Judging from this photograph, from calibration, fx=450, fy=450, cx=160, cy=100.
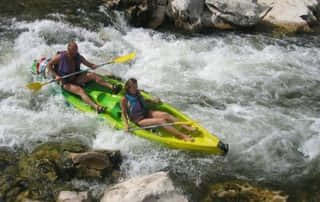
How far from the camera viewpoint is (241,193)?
230 inches

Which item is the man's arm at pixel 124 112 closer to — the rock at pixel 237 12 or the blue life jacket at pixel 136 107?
the blue life jacket at pixel 136 107

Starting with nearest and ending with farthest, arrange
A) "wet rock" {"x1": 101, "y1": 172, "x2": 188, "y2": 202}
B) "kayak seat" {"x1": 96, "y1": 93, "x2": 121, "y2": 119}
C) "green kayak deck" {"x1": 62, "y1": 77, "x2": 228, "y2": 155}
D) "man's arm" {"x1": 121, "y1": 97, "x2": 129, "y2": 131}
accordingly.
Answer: "wet rock" {"x1": 101, "y1": 172, "x2": 188, "y2": 202} < "green kayak deck" {"x1": 62, "y1": 77, "x2": 228, "y2": 155} < "man's arm" {"x1": 121, "y1": 97, "x2": 129, "y2": 131} < "kayak seat" {"x1": 96, "y1": 93, "x2": 121, "y2": 119}

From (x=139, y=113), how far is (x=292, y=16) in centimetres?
624

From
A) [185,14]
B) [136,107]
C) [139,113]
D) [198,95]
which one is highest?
[185,14]

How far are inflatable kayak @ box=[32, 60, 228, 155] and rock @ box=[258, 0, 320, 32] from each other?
511 centimetres

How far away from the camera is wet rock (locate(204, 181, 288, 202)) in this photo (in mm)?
5773

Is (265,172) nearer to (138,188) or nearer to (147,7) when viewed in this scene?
(138,188)

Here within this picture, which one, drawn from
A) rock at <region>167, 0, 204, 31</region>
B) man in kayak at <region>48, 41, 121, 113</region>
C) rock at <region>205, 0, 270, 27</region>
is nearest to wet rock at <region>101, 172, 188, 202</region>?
man in kayak at <region>48, 41, 121, 113</region>

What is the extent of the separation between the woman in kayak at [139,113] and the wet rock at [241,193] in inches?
36.3

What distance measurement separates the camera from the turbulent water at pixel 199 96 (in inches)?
256

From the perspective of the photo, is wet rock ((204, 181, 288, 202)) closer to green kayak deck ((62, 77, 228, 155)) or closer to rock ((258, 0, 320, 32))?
green kayak deck ((62, 77, 228, 155))

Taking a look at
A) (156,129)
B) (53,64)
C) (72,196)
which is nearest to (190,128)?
(156,129)

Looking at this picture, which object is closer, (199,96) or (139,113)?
(139,113)

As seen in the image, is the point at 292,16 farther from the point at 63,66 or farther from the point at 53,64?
the point at 53,64
